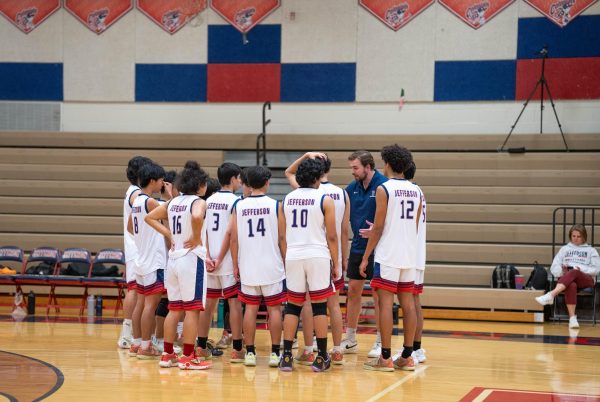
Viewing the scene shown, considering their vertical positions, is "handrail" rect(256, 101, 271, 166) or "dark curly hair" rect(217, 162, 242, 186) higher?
"handrail" rect(256, 101, 271, 166)

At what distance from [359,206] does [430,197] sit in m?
5.49

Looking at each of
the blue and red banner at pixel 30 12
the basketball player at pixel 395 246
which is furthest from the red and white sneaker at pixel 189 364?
the blue and red banner at pixel 30 12

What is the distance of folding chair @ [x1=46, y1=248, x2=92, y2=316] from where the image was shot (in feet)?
34.2

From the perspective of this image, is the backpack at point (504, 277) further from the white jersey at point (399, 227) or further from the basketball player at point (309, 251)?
the basketball player at point (309, 251)

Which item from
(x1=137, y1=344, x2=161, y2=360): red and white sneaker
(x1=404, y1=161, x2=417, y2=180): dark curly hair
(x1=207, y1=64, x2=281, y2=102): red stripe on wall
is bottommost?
(x1=137, y1=344, x2=161, y2=360): red and white sneaker

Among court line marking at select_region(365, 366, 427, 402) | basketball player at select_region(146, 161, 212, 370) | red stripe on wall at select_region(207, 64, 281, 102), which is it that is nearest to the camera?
court line marking at select_region(365, 366, 427, 402)

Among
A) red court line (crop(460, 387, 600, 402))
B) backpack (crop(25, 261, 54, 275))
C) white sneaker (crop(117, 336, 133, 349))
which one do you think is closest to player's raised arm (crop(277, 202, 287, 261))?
red court line (crop(460, 387, 600, 402))

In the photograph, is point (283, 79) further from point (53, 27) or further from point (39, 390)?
point (39, 390)

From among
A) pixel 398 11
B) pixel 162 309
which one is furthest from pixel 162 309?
pixel 398 11

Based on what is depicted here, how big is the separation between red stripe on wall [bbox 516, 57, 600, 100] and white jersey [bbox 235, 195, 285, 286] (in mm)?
7915

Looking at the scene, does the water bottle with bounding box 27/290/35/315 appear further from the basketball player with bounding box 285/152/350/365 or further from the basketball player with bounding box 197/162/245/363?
the basketball player with bounding box 285/152/350/365

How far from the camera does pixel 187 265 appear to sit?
244 inches

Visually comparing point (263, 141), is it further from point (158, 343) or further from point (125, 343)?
point (158, 343)

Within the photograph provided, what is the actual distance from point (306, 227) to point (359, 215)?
1066mm
